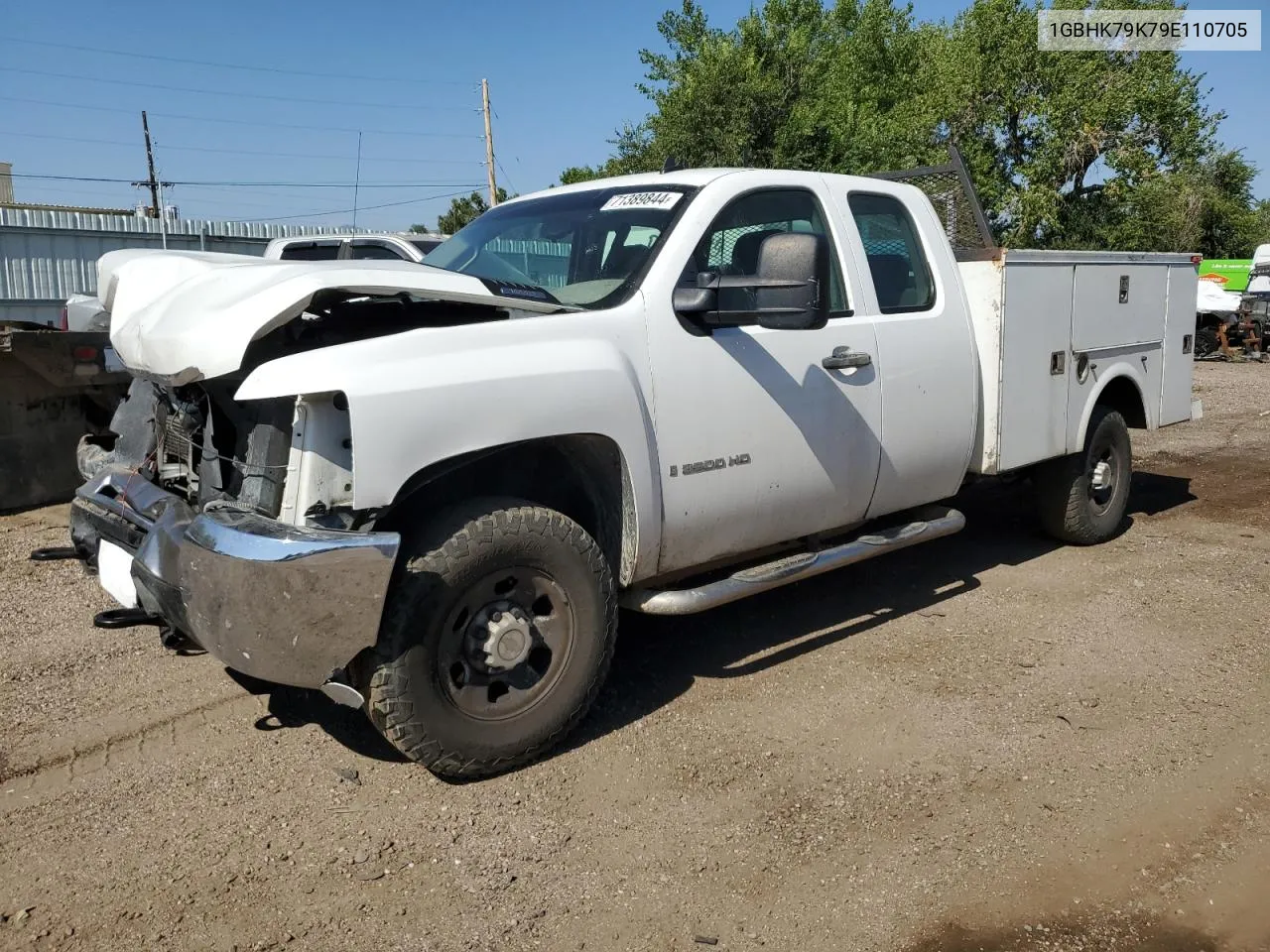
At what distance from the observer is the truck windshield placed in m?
4.09

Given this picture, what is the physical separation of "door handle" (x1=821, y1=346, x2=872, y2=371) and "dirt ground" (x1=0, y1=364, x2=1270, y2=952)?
131 centimetres

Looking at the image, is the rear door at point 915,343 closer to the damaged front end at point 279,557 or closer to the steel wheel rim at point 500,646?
the steel wheel rim at point 500,646

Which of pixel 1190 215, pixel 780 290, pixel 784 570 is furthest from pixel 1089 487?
pixel 1190 215

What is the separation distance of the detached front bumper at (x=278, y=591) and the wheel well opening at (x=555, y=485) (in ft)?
1.39

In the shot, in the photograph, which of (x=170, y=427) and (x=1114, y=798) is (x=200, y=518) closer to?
(x=170, y=427)

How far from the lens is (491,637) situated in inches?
139

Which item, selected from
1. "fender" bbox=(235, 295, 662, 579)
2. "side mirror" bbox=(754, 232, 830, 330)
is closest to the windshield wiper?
"fender" bbox=(235, 295, 662, 579)

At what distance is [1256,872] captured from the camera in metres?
3.11

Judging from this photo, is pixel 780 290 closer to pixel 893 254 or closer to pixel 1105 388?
pixel 893 254

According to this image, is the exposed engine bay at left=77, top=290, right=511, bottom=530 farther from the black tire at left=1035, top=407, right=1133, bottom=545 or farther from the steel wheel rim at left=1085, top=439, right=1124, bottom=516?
the steel wheel rim at left=1085, top=439, right=1124, bottom=516

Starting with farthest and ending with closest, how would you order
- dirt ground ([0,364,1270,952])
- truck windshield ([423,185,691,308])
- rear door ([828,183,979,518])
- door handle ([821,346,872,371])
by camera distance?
1. rear door ([828,183,979,518])
2. door handle ([821,346,872,371])
3. truck windshield ([423,185,691,308])
4. dirt ground ([0,364,1270,952])

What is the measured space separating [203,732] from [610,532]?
1.69 meters

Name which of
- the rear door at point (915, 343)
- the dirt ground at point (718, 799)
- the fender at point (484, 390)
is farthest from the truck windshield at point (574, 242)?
the dirt ground at point (718, 799)

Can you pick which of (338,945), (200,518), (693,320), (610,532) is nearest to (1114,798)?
(610,532)
